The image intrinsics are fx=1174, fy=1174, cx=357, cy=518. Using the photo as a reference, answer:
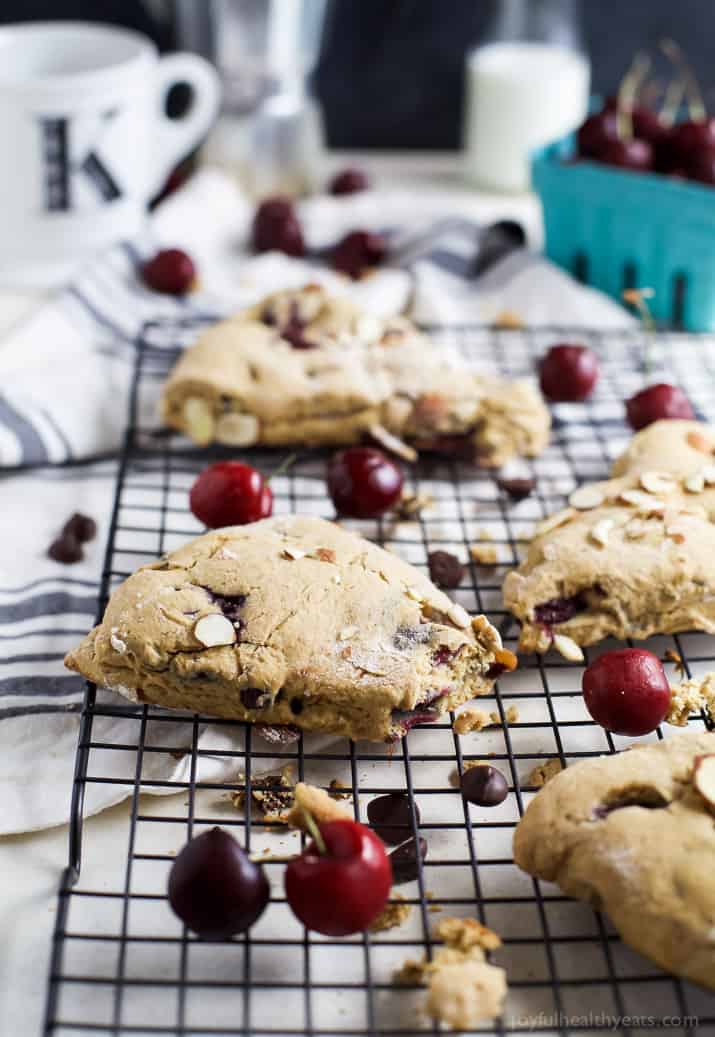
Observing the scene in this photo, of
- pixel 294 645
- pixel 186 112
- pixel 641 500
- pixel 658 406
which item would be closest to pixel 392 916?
pixel 294 645

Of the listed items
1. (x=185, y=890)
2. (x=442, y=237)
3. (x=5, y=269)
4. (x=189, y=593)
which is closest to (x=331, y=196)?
(x=442, y=237)

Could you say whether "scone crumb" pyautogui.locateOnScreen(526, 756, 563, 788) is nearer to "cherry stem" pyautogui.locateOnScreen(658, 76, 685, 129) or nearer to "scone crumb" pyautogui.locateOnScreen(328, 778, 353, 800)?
"scone crumb" pyautogui.locateOnScreen(328, 778, 353, 800)

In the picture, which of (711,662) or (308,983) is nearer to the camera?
(308,983)

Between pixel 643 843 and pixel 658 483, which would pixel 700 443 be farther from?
pixel 643 843

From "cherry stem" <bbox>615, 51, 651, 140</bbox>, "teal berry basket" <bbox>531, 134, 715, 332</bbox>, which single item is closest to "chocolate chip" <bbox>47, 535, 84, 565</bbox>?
"teal berry basket" <bbox>531, 134, 715, 332</bbox>

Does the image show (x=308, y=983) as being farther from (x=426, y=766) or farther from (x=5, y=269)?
(x=5, y=269)

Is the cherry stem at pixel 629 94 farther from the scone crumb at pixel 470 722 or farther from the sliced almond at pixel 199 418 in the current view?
the scone crumb at pixel 470 722
